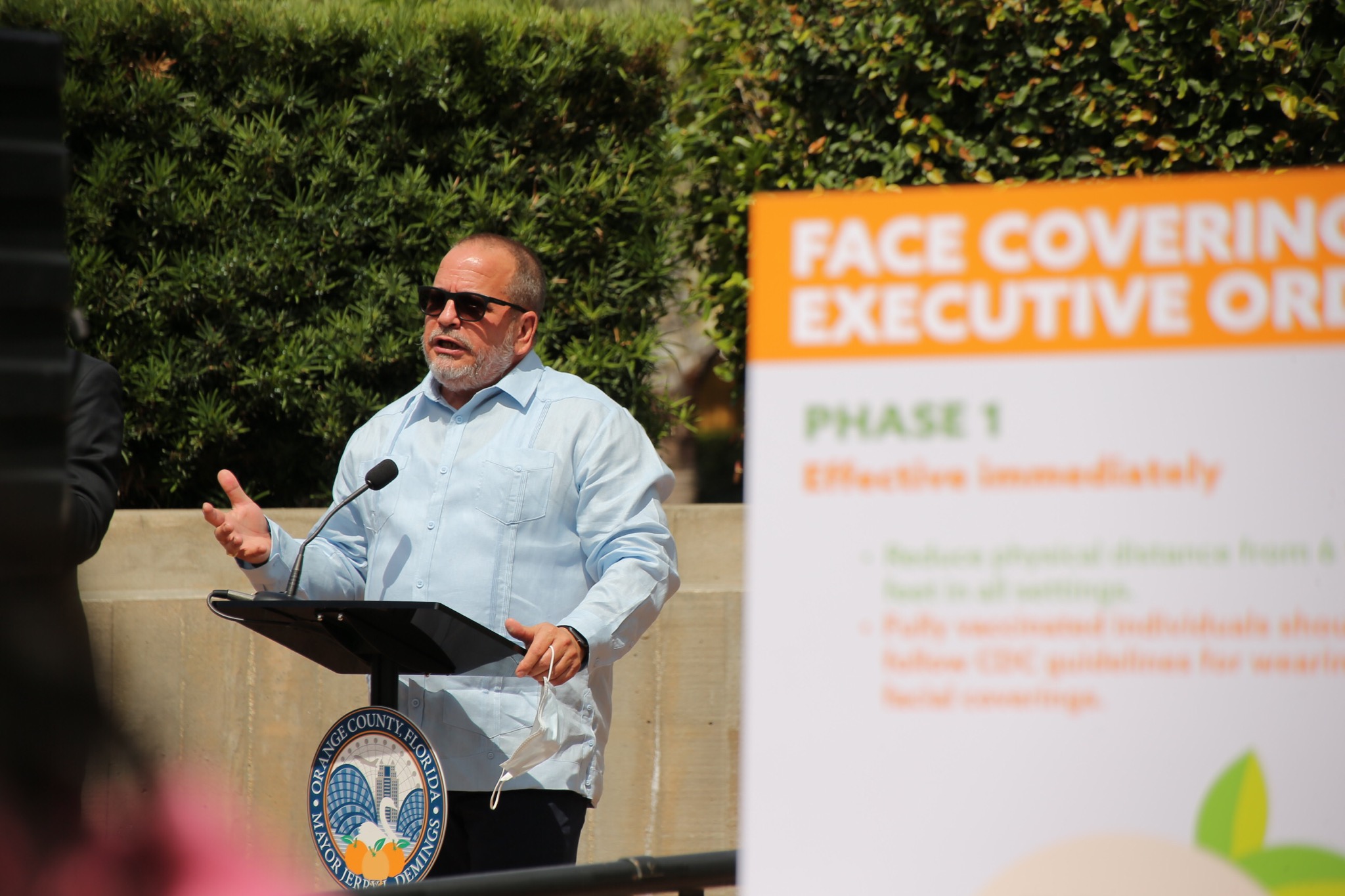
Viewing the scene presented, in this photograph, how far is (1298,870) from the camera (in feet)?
5.07

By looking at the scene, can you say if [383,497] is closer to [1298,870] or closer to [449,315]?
[449,315]

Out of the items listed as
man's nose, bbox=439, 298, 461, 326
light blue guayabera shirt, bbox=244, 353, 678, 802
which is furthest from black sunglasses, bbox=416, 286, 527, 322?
light blue guayabera shirt, bbox=244, 353, 678, 802

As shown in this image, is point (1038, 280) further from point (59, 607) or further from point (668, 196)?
point (668, 196)

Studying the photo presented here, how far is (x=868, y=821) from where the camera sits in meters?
1.66

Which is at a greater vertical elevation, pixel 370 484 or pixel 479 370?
pixel 479 370

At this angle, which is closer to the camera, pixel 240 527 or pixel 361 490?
pixel 361 490

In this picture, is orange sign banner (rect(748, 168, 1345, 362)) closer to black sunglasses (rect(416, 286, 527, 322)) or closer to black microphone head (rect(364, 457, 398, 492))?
black microphone head (rect(364, 457, 398, 492))

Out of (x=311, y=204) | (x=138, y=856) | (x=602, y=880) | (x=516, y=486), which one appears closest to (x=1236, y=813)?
(x=138, y=856)

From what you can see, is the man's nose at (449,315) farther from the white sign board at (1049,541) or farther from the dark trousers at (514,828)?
the white sign board at (1049,541)

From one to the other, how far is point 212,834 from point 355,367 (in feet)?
15.0

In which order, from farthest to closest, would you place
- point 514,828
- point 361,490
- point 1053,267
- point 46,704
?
point 514,828 → point 361,490 → point 1053,267 → point 46,704

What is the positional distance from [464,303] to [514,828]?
4.41 feet

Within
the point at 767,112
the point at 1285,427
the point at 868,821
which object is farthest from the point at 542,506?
the point at 767,112

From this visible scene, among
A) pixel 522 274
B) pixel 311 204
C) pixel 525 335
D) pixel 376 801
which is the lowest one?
pixel 376 801
